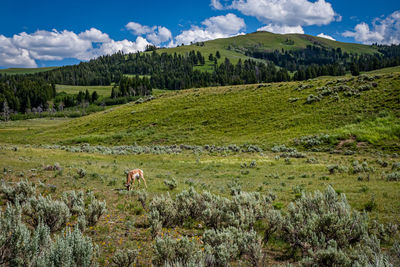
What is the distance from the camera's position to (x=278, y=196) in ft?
36.1

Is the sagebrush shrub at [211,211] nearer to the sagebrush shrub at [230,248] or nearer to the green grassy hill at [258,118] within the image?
the sagebrush shrub at [230,248]

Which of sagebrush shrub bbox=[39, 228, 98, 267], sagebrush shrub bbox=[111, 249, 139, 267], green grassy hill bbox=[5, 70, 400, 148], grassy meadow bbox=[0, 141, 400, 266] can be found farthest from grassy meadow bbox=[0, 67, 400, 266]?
sagebrush shrub bbox=[39, 228, 98, 267]

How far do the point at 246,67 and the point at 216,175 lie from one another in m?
167

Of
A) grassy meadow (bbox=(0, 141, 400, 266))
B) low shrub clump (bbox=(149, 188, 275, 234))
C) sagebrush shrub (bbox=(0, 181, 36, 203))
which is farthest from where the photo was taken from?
sagebrush shrub (bbox=(0, 181, 36, 203))

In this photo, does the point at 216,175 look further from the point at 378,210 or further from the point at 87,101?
the point at 87,101

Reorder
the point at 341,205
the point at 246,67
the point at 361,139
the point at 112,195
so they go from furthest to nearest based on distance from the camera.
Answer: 1. the point at 246,67
2. the point at 361,139
3. the point at 112,195
4. the point at 341,205

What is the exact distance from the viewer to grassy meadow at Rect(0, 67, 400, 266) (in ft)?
28.5

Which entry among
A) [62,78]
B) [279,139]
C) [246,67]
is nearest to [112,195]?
[279,139]

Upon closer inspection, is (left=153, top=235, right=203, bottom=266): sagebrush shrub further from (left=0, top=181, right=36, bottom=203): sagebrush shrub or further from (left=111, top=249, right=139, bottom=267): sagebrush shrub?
(left=0, top=181, right=36, bottom=203): sagebrush shrub

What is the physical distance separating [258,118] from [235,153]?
15.6 m

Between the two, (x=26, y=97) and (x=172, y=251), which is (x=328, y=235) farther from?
(x=26, y=97)

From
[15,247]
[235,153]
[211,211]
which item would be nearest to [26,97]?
[235,153]

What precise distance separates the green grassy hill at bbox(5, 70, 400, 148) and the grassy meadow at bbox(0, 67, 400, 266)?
0.16 metres

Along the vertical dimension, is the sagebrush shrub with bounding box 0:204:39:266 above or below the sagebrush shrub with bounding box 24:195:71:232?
above
